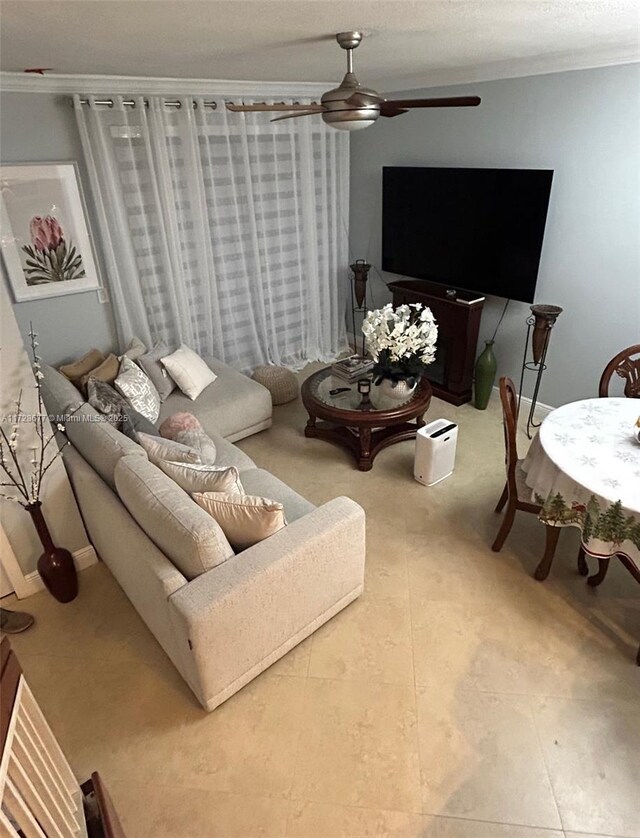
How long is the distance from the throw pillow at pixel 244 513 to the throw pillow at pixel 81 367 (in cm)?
182

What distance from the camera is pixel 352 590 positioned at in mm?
2572

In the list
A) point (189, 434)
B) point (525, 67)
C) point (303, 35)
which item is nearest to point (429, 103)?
point (303, 35)

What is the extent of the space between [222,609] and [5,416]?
1330mm

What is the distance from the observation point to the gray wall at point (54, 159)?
3.38m

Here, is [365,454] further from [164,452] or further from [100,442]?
[100,442]

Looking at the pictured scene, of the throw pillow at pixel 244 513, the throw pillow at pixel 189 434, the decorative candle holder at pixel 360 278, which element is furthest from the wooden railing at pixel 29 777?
the decorative candle holder at pixel 360 278

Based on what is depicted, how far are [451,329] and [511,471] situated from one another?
6.31 ft

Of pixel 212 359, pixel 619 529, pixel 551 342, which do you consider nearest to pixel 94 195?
pixel 212 359

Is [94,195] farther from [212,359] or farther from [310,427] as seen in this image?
[310,427]

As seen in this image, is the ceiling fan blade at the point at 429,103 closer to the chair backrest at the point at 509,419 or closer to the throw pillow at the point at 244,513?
the chair backrest at the point at 509,419

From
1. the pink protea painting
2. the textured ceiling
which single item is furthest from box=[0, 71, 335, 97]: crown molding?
the pink protea painting

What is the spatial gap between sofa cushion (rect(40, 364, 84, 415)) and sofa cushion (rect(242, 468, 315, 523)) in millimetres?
1082

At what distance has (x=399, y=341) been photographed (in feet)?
11.1

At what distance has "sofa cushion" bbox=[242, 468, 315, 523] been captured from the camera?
2.61 m
